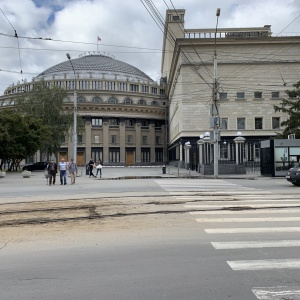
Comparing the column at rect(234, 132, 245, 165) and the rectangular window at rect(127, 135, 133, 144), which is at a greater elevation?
the rectangular window at rect(127, 135, 133, 144)

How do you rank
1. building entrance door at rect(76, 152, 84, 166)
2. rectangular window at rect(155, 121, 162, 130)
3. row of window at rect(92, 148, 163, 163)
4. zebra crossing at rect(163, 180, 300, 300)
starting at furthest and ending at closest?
rectangular window at rect(155, 121, 162, 130) < row of window at rect(92, 148, 163, 163) < building entrance door at rect(76, 152, 84, 166) < zebra crossing at rect(163, 180, 300, 300)

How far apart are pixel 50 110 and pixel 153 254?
52.0 m

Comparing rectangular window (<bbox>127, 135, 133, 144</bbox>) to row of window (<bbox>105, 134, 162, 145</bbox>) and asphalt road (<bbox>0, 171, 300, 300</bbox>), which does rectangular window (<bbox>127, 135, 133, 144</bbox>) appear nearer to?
row of window (<bbox>105, 134, 162, 145</bbox>)

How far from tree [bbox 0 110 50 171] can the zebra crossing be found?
111ft

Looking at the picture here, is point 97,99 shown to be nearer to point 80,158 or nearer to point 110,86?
point 110,86

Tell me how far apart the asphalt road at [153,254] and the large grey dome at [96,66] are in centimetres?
8669

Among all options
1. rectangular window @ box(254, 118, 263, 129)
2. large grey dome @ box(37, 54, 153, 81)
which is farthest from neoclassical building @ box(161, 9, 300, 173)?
large grey dome @ box(37, 54, 153, 81)

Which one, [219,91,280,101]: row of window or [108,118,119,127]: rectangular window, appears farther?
[108,118,119,127]: rectangular window

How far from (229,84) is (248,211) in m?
45.9

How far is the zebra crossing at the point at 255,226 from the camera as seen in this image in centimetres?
560

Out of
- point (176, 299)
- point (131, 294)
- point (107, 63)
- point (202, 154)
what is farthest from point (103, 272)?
point (107, 63)

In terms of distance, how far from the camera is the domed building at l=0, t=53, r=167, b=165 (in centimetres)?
8144

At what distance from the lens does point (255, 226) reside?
28.7 ft

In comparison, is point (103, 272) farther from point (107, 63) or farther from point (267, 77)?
point (107, 63)
